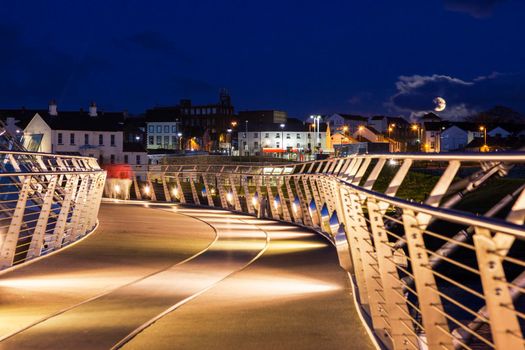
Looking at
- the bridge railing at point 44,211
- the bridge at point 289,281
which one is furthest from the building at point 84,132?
the bridge at point 289,281

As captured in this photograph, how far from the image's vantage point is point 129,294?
9914mm

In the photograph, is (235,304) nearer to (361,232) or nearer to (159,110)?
(361,232)

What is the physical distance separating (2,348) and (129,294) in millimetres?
3071

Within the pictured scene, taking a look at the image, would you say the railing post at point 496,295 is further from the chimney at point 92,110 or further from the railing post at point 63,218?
the chimney at point 92,110

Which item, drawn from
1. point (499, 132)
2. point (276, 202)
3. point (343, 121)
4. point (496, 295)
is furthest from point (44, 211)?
point (343, 121)

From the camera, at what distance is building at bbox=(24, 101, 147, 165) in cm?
10712

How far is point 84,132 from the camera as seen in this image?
358 feet

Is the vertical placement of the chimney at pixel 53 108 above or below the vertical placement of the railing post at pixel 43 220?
above

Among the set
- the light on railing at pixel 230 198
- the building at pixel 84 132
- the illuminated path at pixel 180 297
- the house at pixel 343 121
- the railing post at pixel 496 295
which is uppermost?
the house at pixel 343 121

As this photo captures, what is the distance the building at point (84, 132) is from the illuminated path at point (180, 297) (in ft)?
305

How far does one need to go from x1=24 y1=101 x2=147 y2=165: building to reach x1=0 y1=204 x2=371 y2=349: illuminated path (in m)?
92.8

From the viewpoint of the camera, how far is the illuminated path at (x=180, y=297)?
7367 millimetres

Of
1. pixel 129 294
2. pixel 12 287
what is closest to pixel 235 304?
pixel 129 294

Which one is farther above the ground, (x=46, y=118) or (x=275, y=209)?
(x=46, y=118)
